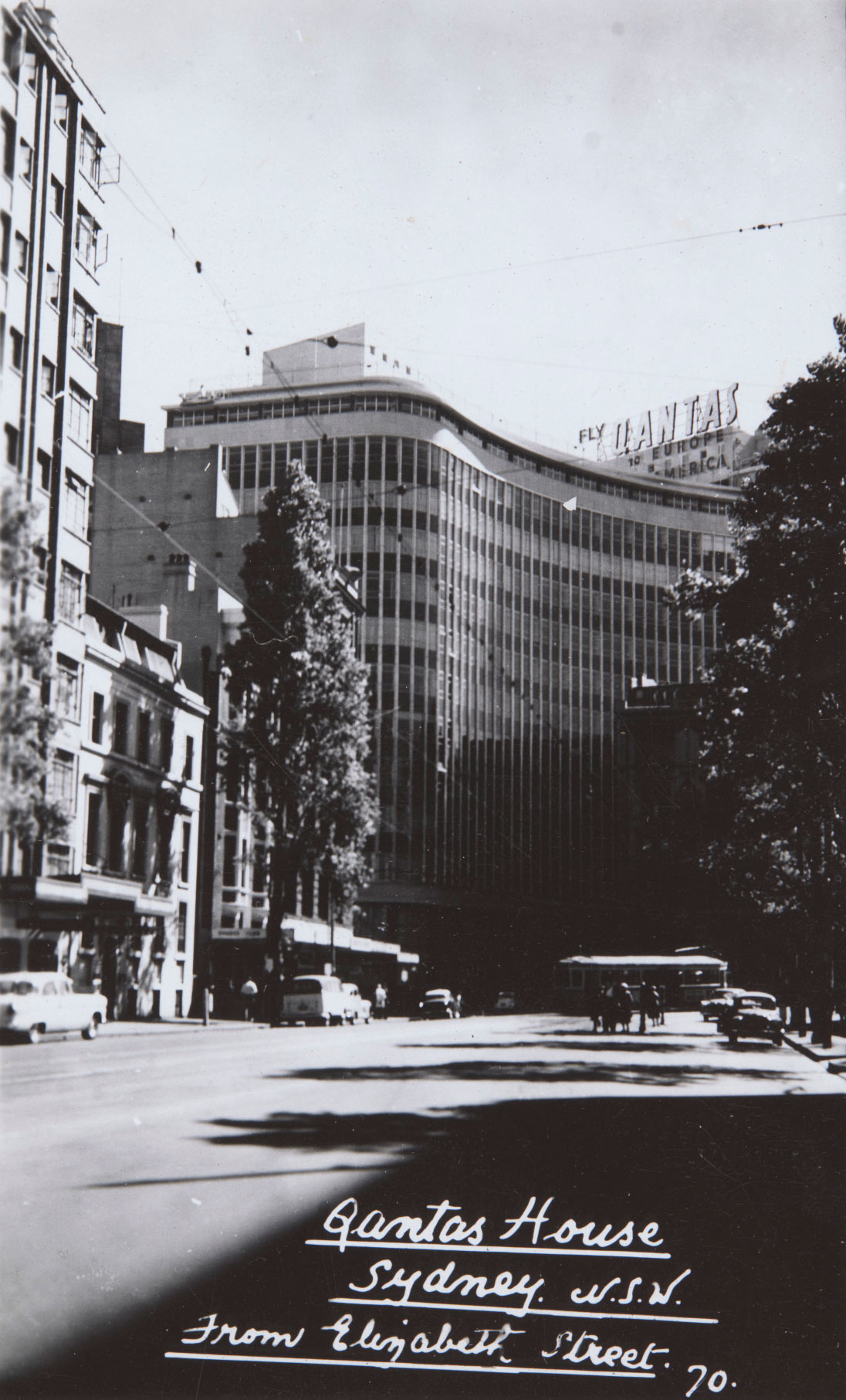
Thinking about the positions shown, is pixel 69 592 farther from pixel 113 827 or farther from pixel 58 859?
pixel 113 827

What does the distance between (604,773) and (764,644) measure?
16.2 feet

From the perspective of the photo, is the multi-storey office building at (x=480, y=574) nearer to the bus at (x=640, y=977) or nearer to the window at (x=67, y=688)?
the window at (x=67, y=688)

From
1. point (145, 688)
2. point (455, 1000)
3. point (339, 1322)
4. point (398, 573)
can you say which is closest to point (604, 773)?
point (398, 573)

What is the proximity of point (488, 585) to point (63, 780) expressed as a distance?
520 centimetres

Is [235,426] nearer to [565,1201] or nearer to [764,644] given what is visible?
[565,1201]

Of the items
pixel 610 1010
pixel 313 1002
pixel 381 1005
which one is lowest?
pixel 381 1005

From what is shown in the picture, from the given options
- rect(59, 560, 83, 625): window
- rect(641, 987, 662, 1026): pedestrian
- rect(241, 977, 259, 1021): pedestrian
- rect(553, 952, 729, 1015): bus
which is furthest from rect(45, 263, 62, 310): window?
rect(641, 987, 662, 1026): pedestrian

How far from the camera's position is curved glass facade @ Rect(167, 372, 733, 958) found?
8.95 meters

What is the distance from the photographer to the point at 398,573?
32.3 feet

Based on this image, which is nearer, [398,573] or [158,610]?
[158,610]

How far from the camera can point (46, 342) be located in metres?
5.99

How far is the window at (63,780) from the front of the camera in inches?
229

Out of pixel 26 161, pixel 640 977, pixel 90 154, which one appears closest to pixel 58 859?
pixel 26 161

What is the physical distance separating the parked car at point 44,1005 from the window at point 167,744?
1.30 m
